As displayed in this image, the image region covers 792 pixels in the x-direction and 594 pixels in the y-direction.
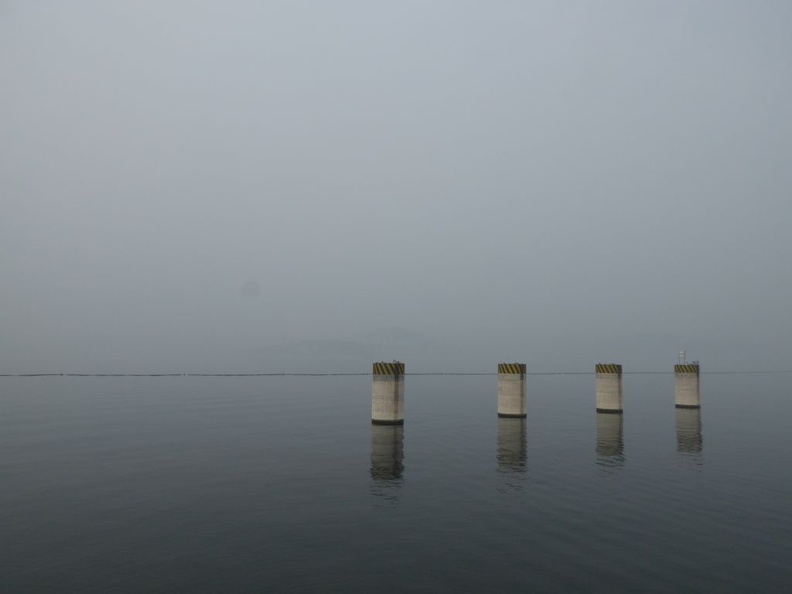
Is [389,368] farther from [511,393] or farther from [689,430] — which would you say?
[689,430]

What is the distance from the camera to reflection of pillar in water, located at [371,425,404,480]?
2938 cm

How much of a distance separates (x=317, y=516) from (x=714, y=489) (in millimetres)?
18491

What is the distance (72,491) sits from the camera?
2459 centimetres

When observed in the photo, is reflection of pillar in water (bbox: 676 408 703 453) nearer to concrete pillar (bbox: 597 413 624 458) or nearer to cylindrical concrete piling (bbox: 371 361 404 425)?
concrete pillar (bbox: 597 413 624 458)

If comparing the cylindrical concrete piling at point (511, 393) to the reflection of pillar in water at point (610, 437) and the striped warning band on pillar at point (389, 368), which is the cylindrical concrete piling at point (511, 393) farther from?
the striped warning band on pillar at point (389, 368)

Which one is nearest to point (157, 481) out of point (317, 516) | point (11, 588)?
point (317, 516)

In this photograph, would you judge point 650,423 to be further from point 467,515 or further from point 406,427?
point 467,515

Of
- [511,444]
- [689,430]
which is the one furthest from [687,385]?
[511,444]

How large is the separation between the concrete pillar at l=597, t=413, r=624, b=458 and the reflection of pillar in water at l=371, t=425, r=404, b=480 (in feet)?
42.7

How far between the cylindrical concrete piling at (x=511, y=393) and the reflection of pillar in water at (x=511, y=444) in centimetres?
80

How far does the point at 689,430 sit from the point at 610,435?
8.88 meters

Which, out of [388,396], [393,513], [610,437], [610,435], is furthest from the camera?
[388,396]

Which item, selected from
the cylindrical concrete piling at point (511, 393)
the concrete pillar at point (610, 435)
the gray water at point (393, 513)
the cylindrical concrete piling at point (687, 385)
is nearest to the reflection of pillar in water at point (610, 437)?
the concrete pillar at point (610, 435)

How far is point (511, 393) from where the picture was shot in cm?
5428
